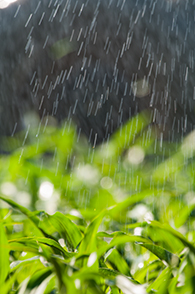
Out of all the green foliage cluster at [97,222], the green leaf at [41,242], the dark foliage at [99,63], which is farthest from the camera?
the dark foliage at [99,63]

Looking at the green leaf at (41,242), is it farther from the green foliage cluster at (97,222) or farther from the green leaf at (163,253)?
the green leaf at (163,253)

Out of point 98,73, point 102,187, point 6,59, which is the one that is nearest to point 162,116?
point 98,73

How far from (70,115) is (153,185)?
2113 mm

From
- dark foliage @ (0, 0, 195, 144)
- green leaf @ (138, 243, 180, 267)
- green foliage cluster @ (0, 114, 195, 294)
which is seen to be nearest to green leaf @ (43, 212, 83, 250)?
green foliage cluster @ (0, 114, 195, 294)

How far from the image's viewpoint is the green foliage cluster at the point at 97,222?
453mm

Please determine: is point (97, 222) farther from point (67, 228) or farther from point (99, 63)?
point (99, 63)

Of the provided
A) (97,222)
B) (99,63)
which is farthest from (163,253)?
(99,63)

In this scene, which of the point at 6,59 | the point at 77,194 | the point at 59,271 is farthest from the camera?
the point at 6,59

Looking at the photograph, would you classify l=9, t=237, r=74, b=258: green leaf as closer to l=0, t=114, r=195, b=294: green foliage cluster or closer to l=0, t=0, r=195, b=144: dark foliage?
l=0, t=114, r=195, b=294: green foliage cluster

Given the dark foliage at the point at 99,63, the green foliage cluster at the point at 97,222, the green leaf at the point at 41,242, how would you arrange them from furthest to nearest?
the dark foliage at the point at 99,63
the green leaf at the point at 41,242
the green foliage cluster at the point at 97,222

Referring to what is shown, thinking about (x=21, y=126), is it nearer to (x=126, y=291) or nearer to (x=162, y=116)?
(x=162, y=116)

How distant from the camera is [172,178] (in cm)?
129

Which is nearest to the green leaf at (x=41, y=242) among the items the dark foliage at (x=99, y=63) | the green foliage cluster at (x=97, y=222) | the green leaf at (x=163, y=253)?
the green foliage cluster at (x=97, y=222)

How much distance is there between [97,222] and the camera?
57cm
